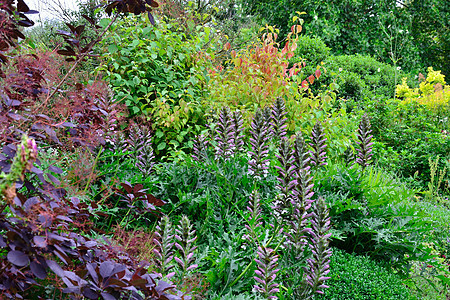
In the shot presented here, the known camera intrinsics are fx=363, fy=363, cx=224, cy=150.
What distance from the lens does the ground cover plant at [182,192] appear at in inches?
46.3

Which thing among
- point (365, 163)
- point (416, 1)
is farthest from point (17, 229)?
point (416, 1)

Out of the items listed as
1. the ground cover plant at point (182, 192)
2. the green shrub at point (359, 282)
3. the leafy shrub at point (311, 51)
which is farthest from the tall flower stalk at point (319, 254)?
the leafy shrub at point (311, 51)

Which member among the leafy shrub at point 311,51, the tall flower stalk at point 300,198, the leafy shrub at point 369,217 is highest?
the leafy shrub at point 311,51

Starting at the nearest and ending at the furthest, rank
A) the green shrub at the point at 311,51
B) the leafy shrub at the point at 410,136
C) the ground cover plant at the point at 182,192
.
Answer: the ground cover plant at the point at 182,192
the leafy shrub at the point at 410,136
the green shrub at the point at 311,51

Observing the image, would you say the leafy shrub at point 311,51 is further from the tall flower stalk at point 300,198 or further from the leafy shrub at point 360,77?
the tall flower stalk at point 300,198

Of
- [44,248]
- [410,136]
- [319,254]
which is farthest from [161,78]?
[410,136]

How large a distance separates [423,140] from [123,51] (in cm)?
548

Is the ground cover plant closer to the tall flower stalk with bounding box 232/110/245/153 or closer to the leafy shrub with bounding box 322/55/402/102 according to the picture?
the tall flower stalk with bounding box 232/110/245/153

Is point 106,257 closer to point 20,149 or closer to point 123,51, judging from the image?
point 20,149

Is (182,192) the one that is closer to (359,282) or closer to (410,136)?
(359,282)

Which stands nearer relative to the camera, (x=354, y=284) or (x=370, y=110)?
(x=354, y=284)

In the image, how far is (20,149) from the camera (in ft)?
2.51

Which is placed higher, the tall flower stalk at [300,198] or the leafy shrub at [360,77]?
the leafy shrub at [360,77]

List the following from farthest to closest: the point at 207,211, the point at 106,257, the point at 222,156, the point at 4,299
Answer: the point at 222,156
the point at 207,211
the point at 106,257
the point at 4,299
